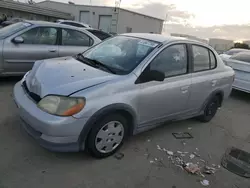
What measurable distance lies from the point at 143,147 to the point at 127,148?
0.26m

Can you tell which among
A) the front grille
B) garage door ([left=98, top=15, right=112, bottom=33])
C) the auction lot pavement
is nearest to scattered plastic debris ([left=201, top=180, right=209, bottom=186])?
the auction lot pavement

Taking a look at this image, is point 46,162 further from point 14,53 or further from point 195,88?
point 14,53

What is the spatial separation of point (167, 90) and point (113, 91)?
3.20 feet

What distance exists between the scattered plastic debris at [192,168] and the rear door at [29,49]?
161 inches

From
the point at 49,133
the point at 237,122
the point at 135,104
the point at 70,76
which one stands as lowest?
the point at 237,122

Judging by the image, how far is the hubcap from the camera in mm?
2965

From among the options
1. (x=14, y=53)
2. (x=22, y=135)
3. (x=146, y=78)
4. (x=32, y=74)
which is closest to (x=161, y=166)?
(x=146, y=78)

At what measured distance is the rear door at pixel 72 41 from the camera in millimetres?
5854

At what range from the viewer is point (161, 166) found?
3.13 meters

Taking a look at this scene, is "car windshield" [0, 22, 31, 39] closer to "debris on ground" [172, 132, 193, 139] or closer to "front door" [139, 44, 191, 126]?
"front door" [139, 44, 191, 126]

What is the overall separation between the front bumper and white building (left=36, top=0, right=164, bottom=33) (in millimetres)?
25561

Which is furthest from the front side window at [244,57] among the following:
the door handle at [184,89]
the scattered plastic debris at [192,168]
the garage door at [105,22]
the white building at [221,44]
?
the white building at [221,44]

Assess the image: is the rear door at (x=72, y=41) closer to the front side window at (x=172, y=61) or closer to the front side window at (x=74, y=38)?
the front side window at (x=74, y=38)

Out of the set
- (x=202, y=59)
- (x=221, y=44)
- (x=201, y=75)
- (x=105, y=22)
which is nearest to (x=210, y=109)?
(x=201, y=75)
